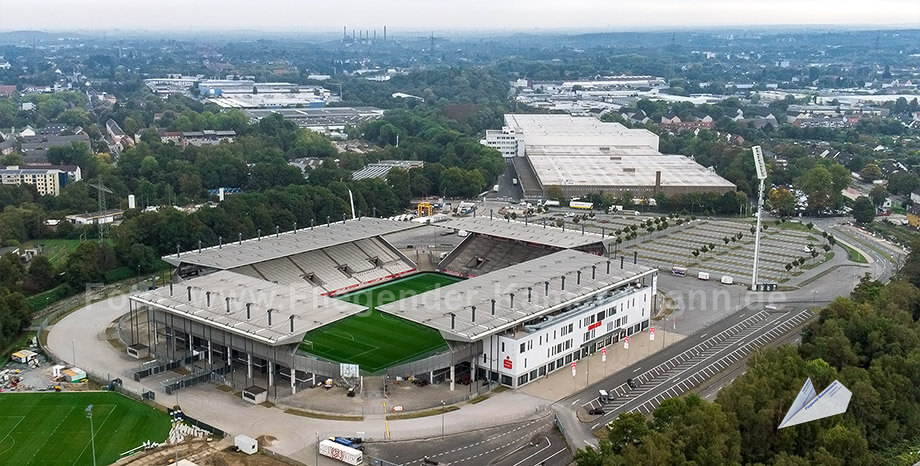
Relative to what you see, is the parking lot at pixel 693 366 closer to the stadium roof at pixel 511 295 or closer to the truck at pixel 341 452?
the stadium roof at pixel 511 295

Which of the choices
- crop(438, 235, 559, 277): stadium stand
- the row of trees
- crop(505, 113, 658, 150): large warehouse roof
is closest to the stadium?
crop(438, 235, 559, 277): stadium stand

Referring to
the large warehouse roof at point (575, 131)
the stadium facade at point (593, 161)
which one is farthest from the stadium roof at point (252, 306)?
the large warehouse roof at point (575, 131)

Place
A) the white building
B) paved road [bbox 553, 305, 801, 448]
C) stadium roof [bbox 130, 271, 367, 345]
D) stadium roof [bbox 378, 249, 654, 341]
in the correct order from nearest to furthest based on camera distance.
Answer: paved road [bbox 553, 305, 801, 448]
stadium roof [bbox 130, 271, 367, 345]
stadium roof [bbox 378, 249, 654, 341]
the white building

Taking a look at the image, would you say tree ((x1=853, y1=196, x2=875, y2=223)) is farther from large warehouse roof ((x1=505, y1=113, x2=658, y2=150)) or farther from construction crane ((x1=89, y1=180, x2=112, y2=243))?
construction crane ((x1=89, y1=180, x2=112, y2=243))

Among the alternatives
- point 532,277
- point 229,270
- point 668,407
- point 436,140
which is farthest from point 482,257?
point 436,140

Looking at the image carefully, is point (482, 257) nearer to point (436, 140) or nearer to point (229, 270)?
point (229, 270)


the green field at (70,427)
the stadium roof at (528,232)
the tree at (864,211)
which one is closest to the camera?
the green field at (70,427)

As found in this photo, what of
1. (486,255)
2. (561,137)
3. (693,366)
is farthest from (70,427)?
(561,137)

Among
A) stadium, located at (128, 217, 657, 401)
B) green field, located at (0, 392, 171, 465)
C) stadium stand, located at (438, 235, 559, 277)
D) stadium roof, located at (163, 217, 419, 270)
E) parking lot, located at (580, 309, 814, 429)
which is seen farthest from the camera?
stadium stand, located at (438, 235, 559, 277)

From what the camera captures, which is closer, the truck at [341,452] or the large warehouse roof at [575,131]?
the truck at [341,452]
